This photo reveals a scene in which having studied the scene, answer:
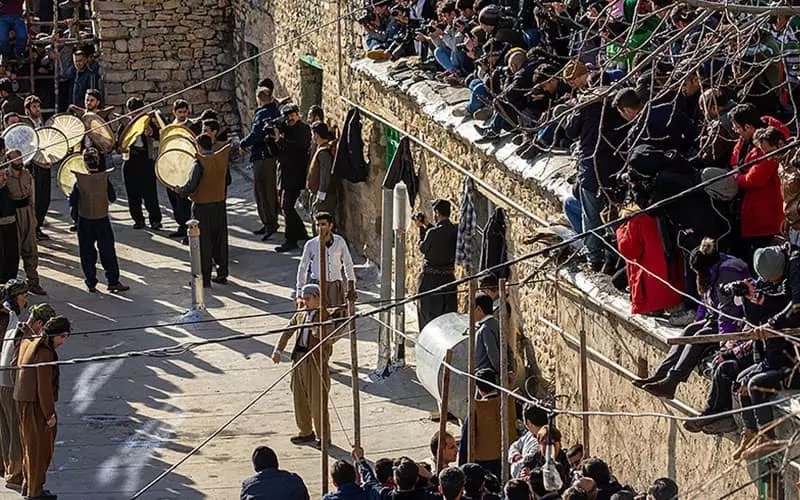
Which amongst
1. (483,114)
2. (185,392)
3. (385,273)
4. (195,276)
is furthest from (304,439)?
(195,276)

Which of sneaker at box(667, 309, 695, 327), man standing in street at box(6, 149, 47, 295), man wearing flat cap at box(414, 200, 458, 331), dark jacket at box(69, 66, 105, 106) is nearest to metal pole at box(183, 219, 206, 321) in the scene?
man standing in street at box(6, 149, 47, 295)

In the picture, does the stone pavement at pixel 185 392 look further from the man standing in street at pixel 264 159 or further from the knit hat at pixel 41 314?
the knit hat at pixel 41 314

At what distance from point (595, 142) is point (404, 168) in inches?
190

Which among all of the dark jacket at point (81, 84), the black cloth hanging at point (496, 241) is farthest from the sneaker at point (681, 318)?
the dark jacket at point (81, 84)

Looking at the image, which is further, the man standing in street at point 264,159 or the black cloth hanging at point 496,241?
the man standing in street at point 264,159

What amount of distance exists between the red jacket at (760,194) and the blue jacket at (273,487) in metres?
3.20

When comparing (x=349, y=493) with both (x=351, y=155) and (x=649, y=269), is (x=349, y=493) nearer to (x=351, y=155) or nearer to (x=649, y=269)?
(x=649, y=269)

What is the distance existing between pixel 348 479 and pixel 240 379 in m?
4.88

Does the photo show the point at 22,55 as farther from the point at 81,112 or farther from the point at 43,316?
the point at 43,316

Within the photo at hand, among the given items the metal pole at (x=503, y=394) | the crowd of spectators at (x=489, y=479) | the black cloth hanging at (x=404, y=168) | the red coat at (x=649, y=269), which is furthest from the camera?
the black cloth hanging at (x=404, y=168)

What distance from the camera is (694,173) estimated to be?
10.6 m

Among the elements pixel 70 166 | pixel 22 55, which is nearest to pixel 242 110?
pixel 22 55

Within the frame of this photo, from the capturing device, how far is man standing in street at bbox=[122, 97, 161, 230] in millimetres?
19453

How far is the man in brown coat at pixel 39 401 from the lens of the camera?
12406mm
